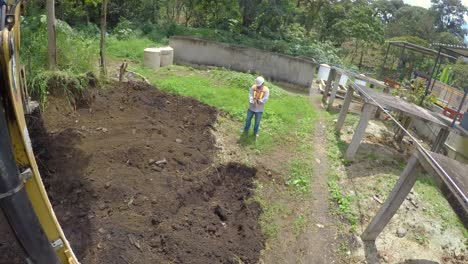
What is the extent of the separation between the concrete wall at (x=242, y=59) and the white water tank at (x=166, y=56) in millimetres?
943

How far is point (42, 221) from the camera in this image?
219 cm

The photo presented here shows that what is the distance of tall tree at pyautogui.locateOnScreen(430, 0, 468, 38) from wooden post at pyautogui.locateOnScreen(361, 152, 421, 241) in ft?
130

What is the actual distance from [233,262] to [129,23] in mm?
17411

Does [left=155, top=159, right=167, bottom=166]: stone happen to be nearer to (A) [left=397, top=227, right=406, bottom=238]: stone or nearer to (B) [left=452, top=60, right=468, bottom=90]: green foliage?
(A) [left=397, top=227, right=406, bottom=238]: stone

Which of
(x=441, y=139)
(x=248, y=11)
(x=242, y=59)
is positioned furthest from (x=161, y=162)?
(x=248, y=11)

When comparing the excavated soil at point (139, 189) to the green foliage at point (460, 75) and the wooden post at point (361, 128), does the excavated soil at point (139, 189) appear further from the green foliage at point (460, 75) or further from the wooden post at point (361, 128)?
the green foliage at point (460, 75)

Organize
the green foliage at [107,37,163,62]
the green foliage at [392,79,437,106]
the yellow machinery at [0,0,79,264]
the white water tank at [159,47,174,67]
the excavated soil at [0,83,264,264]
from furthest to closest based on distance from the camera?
1. the green foliage at [107,37,163,62]
2. the white water tank at [159,47,174,67]
3. the green foliage at [392,79,437,106]
4. the excavated soil at [0,83,264,264]
5. the yellow machinery at [0,0,79,264]

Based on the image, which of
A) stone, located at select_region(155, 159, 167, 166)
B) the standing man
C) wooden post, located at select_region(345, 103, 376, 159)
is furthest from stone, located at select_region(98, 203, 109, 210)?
wooden post, located at select_region(345, 103, 376, 159)

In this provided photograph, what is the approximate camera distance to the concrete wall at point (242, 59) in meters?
15.3

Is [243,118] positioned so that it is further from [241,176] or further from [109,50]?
[109,50]

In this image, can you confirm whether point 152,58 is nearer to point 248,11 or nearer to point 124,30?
point 124,30

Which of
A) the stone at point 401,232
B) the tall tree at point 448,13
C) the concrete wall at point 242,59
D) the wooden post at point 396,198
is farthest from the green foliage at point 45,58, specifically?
the tall tree at point 448,13

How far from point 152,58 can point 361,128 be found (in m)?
8.94

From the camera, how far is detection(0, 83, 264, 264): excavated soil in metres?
4.43
